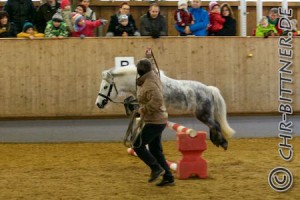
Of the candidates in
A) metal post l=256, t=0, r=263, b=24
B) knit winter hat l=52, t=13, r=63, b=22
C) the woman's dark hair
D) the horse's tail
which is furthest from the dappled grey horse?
metal post l=256, t=0, r=263, b=24

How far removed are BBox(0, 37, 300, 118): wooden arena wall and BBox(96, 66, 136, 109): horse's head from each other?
150 inches

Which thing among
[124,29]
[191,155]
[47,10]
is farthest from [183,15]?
[191,155]

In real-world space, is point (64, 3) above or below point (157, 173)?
above

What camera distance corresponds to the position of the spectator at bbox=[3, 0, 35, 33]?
14047 millimetres

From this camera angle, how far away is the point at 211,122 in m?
10.8

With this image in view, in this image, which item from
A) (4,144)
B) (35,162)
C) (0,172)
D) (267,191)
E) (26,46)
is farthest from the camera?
(26,46)

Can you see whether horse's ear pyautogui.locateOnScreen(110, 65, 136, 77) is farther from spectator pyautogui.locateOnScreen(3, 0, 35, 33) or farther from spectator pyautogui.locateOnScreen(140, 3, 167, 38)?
spectator pyautogui.locateOnScreen(3, 0, 35, 33)

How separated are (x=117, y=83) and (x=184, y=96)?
1.20 m

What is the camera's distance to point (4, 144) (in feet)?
41.2

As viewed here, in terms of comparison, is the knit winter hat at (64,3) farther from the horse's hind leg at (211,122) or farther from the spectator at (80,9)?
the horse's hind leg at (211,122)

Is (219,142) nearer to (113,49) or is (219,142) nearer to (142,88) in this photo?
(142,88)

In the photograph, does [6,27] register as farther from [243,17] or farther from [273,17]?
[273,17]

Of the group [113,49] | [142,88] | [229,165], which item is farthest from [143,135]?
[113,49]

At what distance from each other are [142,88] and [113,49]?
245 inches
